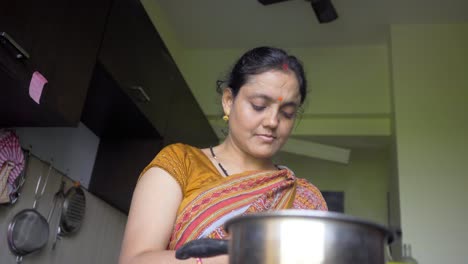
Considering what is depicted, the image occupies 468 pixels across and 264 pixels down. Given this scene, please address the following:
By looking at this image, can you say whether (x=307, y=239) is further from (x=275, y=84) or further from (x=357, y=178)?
(x=357, y=178)

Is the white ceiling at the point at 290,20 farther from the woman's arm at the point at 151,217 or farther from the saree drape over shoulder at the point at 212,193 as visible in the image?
the woman's arm at the point at 151,217

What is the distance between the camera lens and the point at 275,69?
0.93m

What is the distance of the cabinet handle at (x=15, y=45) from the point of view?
1.02m

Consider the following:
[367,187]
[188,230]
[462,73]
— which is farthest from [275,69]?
[367,187]

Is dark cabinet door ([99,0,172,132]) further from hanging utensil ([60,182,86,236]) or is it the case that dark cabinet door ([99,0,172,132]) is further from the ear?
the ear

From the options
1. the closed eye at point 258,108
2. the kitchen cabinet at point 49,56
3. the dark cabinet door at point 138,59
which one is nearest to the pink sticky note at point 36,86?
the kitchen cabinet at point 49,56

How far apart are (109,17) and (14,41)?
517 mm

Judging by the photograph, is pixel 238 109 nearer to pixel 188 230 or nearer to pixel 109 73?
pixel 188 230

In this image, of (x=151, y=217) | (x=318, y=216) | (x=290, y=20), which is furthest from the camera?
(x=290, y=20)

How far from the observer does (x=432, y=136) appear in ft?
8.04

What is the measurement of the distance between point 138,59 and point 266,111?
39.6 inches

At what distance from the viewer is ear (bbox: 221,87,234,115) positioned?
1.02 meters

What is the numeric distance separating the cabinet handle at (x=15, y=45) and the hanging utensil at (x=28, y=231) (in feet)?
1.90

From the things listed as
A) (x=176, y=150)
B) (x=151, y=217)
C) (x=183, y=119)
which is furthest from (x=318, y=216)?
(x=183, y=119)
